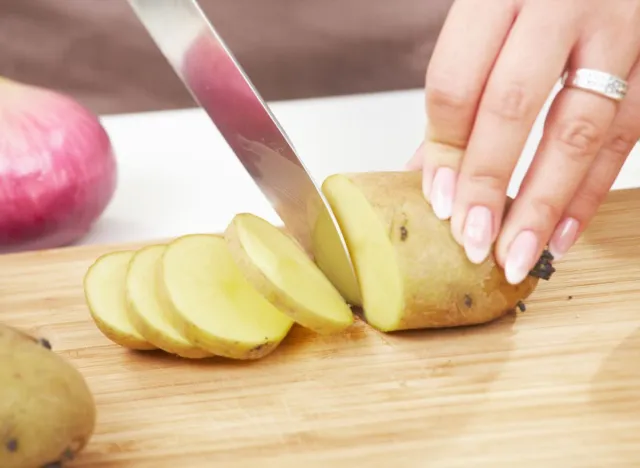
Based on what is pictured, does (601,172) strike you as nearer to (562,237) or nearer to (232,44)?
(562,237)

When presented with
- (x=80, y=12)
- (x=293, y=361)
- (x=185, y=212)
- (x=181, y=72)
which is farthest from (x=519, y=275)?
(x=80, y=12)

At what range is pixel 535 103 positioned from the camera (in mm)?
1080

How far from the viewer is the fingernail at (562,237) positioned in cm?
119

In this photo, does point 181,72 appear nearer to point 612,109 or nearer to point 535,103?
point 535,103

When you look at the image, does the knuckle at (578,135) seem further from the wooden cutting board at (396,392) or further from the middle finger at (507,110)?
the wooden cutting board at (396,392)

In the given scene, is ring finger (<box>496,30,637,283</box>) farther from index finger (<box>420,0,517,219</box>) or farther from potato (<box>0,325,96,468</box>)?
potato (<box>0,325,96,468</box>)

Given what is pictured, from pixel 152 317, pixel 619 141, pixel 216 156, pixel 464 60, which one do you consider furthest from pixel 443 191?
pixel 216 156

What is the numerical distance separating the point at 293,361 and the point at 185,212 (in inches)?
25.2

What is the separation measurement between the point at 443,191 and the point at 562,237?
0.20 meters

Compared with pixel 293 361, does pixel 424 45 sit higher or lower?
higher

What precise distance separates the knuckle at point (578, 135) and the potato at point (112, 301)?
0.65 metres

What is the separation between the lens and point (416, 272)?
1146mm

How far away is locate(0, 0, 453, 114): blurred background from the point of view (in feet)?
5.96

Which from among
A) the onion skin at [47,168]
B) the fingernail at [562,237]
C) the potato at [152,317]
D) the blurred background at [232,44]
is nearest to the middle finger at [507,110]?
the fingernail at [562,237]
